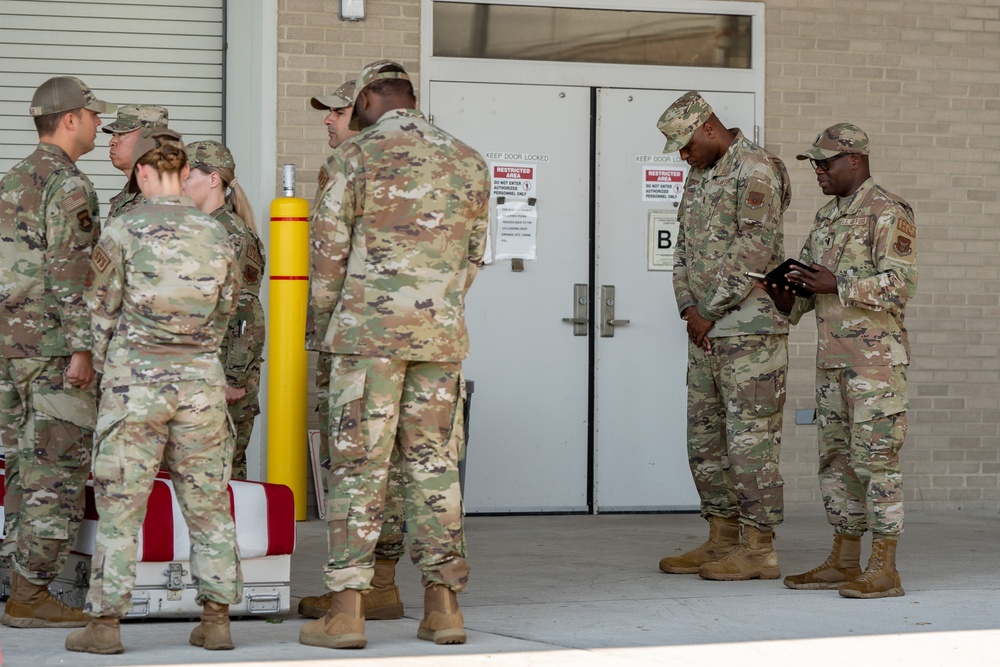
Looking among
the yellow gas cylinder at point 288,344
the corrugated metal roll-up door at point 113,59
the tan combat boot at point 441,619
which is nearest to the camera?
the tan combat boot at point 441,619

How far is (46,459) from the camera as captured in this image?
4.87m

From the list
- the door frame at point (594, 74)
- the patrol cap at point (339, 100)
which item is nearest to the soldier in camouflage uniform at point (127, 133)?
the patrol cap at point (339, 100)

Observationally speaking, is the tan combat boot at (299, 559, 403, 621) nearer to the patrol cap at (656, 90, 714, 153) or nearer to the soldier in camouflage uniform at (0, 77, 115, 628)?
the soldier in camouflage uniform at (0, 77, 115, 628)

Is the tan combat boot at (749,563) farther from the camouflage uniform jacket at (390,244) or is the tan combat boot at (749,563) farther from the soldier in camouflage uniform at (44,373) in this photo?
the soldier in camouflage uniform at (44,373)

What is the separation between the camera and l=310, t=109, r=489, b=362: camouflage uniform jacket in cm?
448

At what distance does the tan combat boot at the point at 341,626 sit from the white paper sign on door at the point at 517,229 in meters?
4.14

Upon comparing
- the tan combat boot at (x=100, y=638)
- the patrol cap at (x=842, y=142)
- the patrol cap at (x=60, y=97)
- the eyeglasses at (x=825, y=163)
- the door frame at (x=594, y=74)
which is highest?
the door frame at (x=594, y=74)

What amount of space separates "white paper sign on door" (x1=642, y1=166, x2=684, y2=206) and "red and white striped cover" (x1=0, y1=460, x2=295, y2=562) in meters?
4.15

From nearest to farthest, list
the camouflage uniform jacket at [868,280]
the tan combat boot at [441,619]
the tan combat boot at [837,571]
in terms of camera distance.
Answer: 1. the tan combat boot at [441,619]
2. the camouflage uniform jacket at [868,280]
3. the tan combat boot at [837,571]

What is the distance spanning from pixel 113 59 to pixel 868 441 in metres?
5.31

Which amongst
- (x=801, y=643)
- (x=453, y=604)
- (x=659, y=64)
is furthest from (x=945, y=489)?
(x=453, y=604)

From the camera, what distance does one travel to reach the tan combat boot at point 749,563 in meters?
6.00

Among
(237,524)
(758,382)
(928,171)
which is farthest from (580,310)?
(237,524)

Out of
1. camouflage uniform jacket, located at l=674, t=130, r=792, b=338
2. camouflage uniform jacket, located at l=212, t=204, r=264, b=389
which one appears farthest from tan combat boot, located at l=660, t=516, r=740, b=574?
camouflage uniform jacket, located at l=212, t=204, r=264, b=389
